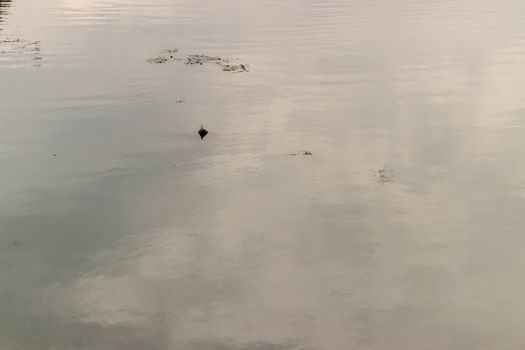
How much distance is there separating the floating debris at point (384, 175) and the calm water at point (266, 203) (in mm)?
54

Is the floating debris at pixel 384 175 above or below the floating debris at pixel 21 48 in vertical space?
below

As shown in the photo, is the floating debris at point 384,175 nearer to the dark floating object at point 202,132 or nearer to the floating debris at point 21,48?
the dark floating object at point 202,132

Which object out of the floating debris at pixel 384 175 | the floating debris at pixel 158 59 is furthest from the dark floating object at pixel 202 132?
the floating debris at pixel 158 59

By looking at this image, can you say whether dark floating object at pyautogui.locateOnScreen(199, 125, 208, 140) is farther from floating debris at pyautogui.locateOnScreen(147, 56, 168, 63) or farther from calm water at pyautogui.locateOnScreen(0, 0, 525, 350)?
floating debris at pyautogui.locateOnScreen(147, 56, 168, 63)

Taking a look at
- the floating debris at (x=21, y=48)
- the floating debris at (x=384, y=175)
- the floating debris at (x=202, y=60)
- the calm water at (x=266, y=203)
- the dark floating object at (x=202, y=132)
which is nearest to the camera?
the calm water at (x=266, y=203)

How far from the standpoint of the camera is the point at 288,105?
54.4ft

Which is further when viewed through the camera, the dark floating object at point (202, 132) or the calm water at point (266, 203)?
the dark floating object at point (202, 132)

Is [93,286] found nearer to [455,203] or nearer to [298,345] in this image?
[298,345]

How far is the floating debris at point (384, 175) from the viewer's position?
11.8 m

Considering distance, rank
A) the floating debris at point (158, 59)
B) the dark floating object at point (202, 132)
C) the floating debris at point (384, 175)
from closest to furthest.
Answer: the floating debris at point (384, 175) < the dark floating object at point (202, 132) < the floating debris at point (158, 59)

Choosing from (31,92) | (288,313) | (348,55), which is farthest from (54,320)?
(348,55)

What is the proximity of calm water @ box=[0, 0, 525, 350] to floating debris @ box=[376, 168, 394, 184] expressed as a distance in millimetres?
54

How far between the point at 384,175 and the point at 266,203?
9.94 ft

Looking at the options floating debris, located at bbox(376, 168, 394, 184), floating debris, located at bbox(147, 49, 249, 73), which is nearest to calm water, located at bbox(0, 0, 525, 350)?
floating debris, located at bbox(376, 168, 394, 184)
